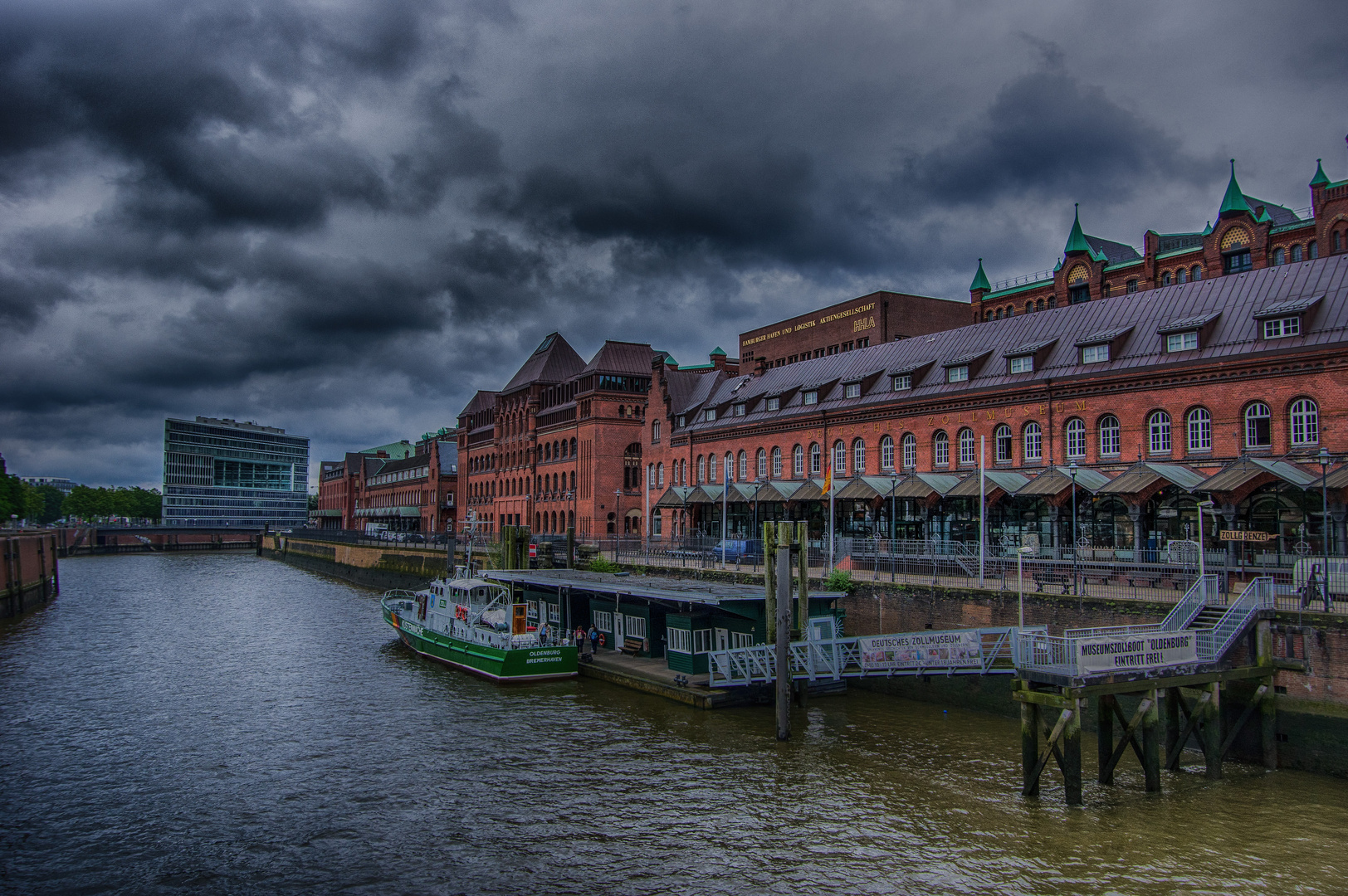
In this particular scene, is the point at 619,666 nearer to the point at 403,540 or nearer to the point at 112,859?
the point at 112,859

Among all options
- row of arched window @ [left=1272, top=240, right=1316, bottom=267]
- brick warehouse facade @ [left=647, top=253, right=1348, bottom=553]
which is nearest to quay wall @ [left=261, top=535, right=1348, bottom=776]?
brick warehouse facade @ [left=647, top=253, right=1348, bottom=553]

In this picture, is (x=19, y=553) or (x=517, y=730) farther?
(x=19, y=553)

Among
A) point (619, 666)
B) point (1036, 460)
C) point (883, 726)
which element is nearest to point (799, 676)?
point (883, 726)

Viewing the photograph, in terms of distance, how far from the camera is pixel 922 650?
26531 millimetres

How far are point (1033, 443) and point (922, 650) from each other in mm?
21213

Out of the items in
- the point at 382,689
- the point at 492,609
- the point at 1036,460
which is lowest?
the point at 382,689

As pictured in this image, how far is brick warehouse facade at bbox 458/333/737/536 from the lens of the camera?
80.4 meters

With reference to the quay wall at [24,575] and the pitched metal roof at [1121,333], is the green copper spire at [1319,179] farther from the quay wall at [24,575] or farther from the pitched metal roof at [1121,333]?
the quay wall at [24,575]

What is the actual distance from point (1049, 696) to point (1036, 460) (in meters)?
26.1

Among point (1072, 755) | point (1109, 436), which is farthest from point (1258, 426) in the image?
point (1072, 755)

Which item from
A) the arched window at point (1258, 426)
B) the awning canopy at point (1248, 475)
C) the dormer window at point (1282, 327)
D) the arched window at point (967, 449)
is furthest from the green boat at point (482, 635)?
the dormer window at point (1282, 327)

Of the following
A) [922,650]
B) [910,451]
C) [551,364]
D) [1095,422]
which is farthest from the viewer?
[551,364]

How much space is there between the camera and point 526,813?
20.5 metres

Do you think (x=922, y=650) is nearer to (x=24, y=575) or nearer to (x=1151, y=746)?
(x=1151, y=746)
